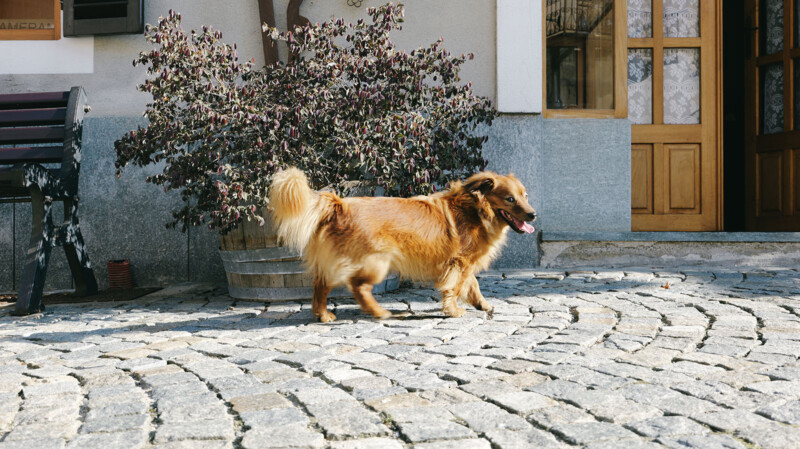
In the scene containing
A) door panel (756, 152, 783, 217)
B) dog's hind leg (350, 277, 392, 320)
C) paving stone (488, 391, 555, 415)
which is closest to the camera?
paving stone (488, 391, 555, 415)

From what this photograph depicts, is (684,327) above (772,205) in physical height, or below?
below

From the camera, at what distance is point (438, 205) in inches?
153

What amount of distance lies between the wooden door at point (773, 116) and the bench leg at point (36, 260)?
652cm

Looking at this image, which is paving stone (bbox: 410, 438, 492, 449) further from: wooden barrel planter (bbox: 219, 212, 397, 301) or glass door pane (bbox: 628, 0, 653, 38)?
glass door pane (bbox: 628, 0, 653, 38)

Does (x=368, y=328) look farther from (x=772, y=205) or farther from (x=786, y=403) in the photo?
(x=772, y=205)

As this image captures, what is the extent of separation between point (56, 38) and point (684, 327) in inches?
213

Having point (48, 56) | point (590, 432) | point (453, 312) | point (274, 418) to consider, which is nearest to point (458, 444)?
point (590, 432)

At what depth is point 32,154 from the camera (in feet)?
16.1

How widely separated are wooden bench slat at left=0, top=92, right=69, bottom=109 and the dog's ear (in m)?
3.11

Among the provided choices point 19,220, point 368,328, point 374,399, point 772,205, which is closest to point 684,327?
point 368,328

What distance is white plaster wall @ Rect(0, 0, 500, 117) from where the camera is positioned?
Answer: 5.88m

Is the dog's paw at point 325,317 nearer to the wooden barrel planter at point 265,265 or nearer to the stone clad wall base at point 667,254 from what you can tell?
the wooden barrel planter at point 265,265

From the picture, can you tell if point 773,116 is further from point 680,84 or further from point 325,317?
point 325,317

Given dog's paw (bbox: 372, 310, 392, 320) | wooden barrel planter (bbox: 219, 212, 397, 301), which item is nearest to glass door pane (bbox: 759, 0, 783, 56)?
wooden barrel planter (bbox: 219, 212, 397, 301)
